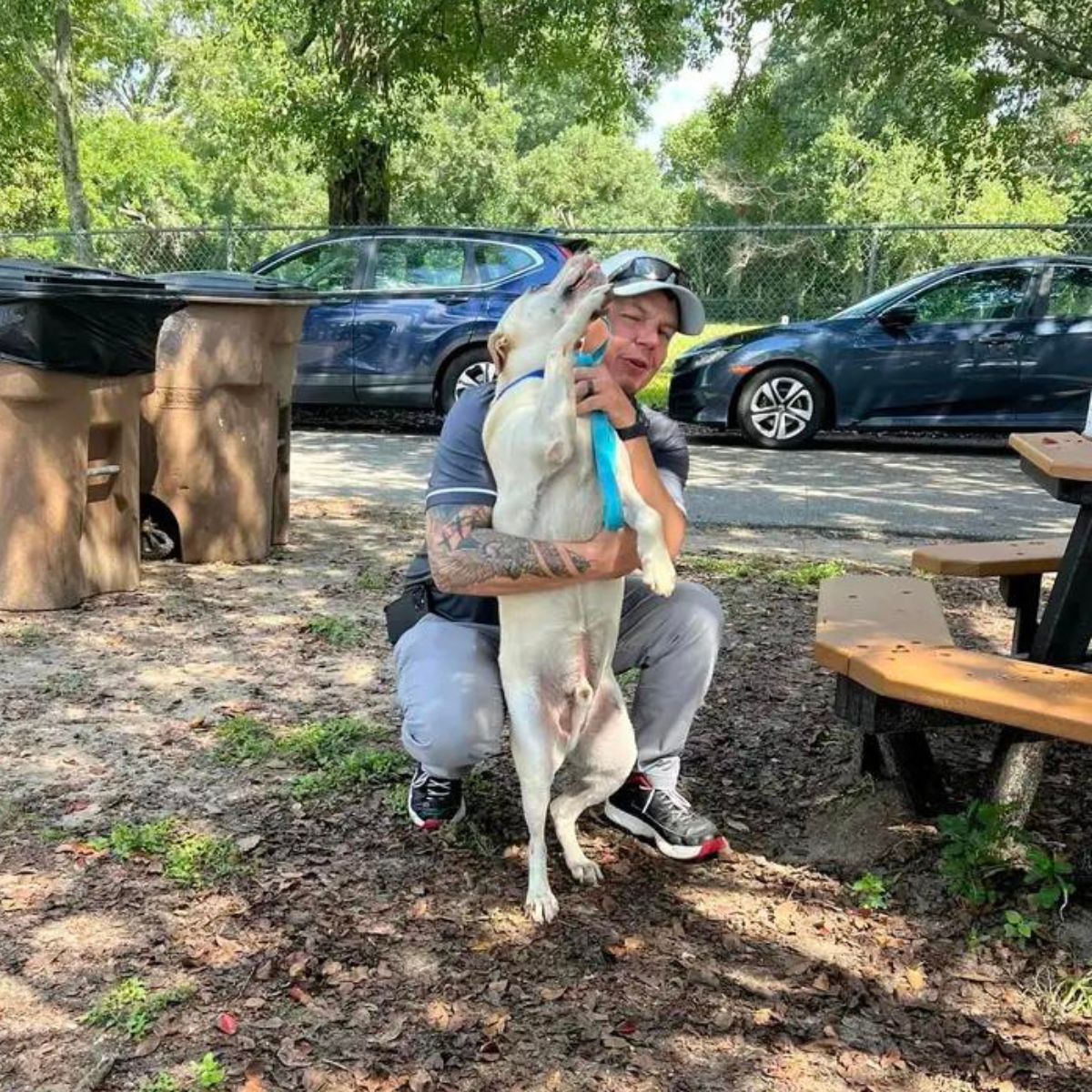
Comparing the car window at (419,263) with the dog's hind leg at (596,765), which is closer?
the dog's hind leg at (596,765)

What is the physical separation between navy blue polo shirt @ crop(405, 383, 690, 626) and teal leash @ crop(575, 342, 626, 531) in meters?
0.30

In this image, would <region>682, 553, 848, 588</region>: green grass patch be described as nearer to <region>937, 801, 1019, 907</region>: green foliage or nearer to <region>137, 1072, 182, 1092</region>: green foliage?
<region>937, 801, 1019, 907</region>: green foliage

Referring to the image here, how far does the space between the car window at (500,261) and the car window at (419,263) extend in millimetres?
160

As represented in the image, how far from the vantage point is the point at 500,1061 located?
2.22 m

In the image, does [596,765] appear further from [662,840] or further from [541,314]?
[541,314]

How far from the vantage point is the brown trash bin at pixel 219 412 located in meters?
5.54

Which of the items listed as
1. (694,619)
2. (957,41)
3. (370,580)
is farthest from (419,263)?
(694,619)

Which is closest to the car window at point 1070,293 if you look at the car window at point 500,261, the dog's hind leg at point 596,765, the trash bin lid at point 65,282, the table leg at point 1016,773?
the car window at point 500,261

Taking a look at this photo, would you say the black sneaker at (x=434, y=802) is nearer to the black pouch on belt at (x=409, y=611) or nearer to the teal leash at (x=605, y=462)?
the black pouch on belt at (x=409, y=611)

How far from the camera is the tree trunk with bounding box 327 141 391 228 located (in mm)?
13219

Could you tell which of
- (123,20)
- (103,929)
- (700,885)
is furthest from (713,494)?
(123,20)

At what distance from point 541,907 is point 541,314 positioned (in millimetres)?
1292

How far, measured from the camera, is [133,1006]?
2.34m

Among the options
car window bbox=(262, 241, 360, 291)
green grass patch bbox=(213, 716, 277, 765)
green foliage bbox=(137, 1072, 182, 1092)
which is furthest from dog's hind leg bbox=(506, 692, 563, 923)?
car window bbox=(262, 241, 360, 291)
